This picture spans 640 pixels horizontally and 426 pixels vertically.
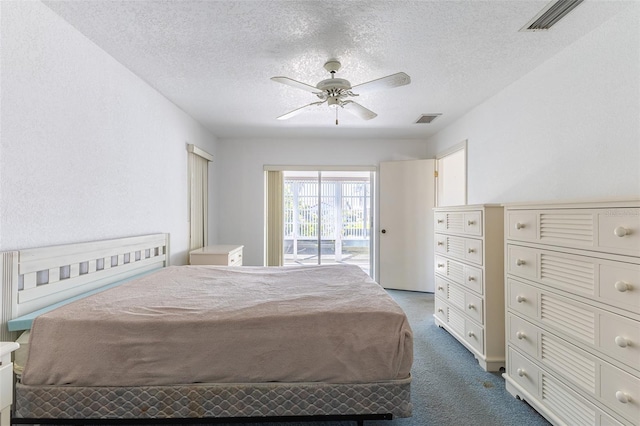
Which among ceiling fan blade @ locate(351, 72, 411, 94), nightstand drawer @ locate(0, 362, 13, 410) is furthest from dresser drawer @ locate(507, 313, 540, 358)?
nightstand drawer @ locate(0, 362, 13, 410)

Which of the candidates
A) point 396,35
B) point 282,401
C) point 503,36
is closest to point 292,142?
point 396,35

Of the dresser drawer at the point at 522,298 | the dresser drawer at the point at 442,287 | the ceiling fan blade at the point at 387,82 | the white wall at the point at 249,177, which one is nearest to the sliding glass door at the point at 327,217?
the white wall at the point at 249,177

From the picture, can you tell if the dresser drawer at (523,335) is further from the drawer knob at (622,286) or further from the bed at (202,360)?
the bed at (202,360)

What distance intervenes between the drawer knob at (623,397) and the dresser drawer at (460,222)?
1.31 m

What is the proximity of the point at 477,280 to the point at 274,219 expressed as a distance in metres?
3.64

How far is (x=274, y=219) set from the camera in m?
5.39

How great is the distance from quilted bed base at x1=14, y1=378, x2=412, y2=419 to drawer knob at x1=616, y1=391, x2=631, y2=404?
920mm

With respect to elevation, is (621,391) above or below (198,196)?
below

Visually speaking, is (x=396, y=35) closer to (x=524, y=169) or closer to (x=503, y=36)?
(x=503, y=36)

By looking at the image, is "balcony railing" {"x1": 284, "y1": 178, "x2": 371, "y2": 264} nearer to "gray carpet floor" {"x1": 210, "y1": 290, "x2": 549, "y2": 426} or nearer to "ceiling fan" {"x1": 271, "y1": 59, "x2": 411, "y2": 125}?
"gray carpet floor" {"x1": 210, "y1": 290, "x2": 549, "y2": 426}

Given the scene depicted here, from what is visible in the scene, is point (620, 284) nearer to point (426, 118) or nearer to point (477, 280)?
point (477, 280)

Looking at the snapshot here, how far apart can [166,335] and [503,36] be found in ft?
9.08

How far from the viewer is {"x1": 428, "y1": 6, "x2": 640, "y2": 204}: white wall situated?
1.74 meters

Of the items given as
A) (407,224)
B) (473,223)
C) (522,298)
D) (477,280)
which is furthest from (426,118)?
(522,298)
